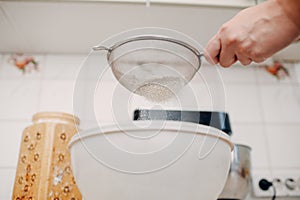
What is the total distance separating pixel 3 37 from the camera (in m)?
1.09

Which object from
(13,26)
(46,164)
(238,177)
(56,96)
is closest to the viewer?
(46,164)

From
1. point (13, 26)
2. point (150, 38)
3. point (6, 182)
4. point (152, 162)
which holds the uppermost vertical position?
point (13, 26)

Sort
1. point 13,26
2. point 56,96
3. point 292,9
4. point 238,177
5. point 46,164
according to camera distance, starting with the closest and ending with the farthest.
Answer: point 292,9, point 46,164, point 238,177, point 13,26, point 56,96

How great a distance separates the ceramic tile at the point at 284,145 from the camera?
3.75ft

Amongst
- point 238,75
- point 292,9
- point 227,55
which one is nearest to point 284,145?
point 238,75

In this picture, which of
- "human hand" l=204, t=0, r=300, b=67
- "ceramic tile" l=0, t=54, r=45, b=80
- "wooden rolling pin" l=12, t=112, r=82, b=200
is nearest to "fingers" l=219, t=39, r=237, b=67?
"human hand" l=204, t=0, r=300, b=67

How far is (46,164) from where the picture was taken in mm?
754

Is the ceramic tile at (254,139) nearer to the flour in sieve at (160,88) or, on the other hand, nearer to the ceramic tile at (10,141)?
the flour in sieve at (160,88)

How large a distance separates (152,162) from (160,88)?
0.22 metres

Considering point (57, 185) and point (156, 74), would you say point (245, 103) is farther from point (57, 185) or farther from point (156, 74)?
point (57, 185)

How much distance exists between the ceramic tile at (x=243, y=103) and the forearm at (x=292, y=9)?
0.75 metres

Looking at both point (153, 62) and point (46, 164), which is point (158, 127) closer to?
point (153, 62)

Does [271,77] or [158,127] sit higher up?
[271,77]

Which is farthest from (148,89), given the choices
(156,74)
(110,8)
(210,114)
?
(110,8)
